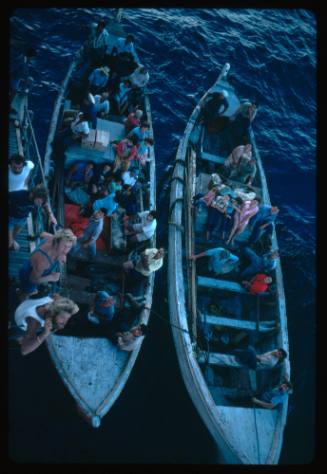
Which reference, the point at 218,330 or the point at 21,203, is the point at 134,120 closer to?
the point at 21,203

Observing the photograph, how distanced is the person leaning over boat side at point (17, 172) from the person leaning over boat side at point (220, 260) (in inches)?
188

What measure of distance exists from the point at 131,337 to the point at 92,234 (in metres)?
2.49

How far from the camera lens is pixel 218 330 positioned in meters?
10.9

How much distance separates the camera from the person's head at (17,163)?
24.4 ft

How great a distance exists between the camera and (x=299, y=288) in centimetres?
1427

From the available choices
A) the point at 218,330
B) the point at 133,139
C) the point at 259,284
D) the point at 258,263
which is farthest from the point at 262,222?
the point at 133,139

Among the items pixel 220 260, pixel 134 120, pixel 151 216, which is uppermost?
pixel 134 120

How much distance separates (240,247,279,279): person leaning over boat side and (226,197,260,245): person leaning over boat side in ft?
→ 2.11

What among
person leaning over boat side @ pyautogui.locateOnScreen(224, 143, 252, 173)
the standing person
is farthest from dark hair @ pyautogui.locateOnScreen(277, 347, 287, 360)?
person leaning over boat side @ pyautogui.locateOnScreen(224, 143, 252, 173)

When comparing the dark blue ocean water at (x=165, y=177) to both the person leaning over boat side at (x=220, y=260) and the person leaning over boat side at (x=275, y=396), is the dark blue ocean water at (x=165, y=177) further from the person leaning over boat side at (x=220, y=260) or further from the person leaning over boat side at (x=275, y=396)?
the person leaning over boat side at (x=220, y=260)

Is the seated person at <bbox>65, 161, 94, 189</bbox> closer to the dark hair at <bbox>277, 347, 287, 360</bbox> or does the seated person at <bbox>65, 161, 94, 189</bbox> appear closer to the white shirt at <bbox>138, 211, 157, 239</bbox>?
the white shirt at <bbox>138, 211, 157, 239</bbox>

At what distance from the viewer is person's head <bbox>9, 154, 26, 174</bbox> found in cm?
743

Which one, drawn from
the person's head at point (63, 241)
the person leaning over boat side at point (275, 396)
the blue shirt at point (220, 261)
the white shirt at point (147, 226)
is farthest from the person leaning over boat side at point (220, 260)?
the person's head at point (63, 241)

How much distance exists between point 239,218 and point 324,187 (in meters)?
3.90
